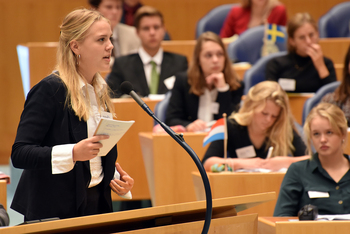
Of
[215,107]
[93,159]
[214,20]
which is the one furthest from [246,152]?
[214,20]

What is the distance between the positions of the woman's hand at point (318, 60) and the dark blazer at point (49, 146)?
9.61 ft

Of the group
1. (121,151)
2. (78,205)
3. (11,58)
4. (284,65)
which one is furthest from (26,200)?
(11,58)

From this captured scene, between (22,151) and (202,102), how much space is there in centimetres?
228

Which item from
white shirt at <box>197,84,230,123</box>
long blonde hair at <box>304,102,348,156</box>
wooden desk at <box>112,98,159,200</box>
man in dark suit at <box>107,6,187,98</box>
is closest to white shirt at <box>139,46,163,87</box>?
man in dark suit at <box>107,6,187,98</box>

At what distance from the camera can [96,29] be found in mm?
1610

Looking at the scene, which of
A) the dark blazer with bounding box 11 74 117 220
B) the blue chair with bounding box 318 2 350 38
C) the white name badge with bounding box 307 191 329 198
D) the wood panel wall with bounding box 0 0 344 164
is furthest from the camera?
the blue chair with bounding box 318 2 350 38

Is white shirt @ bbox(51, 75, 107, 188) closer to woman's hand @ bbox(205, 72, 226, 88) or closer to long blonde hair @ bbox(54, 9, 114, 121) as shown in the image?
long blonde hair @ bbox(54, 9, 114, 121)

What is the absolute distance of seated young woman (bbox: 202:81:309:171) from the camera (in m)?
3.00

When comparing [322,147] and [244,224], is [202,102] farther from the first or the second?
[244,224]

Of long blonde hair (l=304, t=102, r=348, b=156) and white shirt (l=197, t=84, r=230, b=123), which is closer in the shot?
long blonde hair (l=304, t=102, r=348, b=156)

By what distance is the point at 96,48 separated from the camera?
5.26ft

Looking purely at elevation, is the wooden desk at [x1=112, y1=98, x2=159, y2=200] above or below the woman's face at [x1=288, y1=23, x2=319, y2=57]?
below

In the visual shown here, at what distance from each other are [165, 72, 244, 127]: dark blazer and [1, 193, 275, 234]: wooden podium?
2021mm

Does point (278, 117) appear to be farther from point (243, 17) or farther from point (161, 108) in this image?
point (243, 17)
